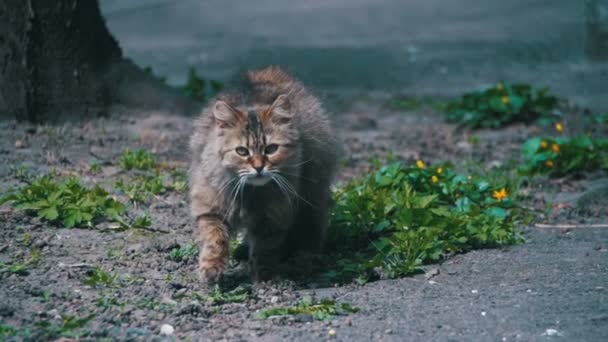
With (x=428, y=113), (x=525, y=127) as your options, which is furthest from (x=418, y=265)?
(x=428, y=113)

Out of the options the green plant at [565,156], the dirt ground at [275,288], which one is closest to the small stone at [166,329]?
the dirt ground at [275,288]

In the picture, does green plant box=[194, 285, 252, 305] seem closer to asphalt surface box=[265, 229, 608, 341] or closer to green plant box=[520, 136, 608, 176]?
asphalt surface box=[265, 229, 608, 341]

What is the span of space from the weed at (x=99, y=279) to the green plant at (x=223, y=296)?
0.51 m

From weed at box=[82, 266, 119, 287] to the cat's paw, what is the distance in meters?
0.51

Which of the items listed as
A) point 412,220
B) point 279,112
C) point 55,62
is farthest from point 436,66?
point 279,112

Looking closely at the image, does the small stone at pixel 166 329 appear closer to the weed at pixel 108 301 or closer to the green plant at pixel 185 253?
the weed at pixel 108 301

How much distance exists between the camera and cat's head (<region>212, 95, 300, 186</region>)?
534 centimetres

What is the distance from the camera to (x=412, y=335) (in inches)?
179

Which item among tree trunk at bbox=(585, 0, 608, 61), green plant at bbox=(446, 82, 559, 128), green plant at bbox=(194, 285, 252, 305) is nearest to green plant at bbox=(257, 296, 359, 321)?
green plant at bbox=(194, 285, 252, 305)

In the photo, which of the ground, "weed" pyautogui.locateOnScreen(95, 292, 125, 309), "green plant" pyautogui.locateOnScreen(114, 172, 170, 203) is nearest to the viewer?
the ground

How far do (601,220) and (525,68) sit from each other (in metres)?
6.86

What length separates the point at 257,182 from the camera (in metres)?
5.33

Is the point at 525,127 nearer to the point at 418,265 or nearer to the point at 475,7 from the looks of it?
the point at 418,265

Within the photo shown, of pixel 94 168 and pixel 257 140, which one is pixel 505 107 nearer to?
pixel 94 168
